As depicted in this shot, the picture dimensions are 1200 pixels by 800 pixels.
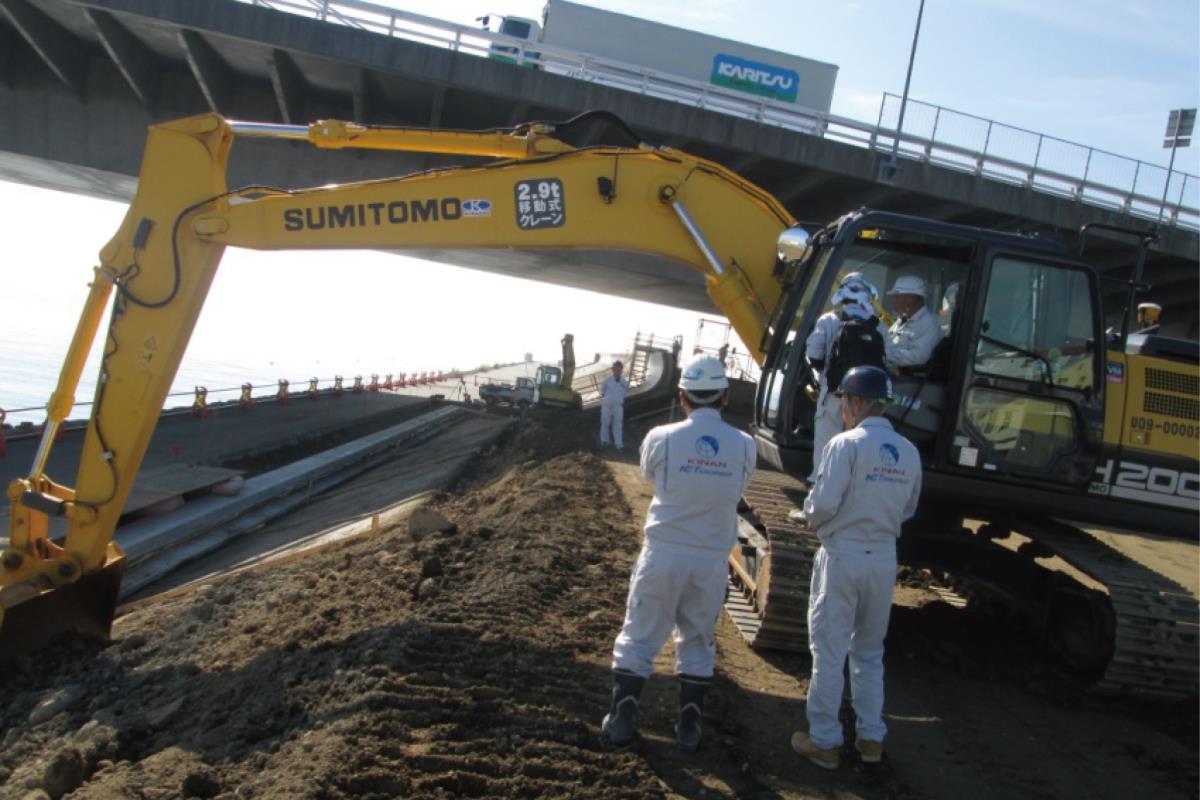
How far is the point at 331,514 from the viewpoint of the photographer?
1366 centimetres

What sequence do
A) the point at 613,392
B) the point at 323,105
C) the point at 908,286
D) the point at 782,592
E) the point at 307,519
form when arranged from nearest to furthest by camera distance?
the point at 782,592
the point at 908,286
the point at 307,519
the point at 613,392
the point at 323,105

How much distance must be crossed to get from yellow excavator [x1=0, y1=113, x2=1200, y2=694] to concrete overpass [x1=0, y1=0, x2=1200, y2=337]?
11.2m

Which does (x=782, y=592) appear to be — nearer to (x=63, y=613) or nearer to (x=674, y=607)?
(x=674, y=607)

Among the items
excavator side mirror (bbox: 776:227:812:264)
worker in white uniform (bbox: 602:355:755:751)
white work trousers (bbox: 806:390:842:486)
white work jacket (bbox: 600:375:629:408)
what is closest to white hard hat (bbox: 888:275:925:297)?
excavator side mirror (bbox: 776:227:812:264)

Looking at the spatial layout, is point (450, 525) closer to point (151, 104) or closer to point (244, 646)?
point (244, 646)

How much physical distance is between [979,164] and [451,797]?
19.1m

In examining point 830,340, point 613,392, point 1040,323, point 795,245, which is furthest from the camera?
point 613,392

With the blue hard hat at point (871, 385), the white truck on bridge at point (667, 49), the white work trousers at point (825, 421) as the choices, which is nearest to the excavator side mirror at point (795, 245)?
the white work trousers at point (825, 421)

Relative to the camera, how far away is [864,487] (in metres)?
4.76

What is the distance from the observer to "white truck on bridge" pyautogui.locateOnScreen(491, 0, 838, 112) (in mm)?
22719

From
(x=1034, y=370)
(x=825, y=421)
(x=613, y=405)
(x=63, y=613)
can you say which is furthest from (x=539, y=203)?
(x=613, y=405)

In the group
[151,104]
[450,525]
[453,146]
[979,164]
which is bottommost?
[450,525]

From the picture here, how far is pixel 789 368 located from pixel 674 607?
8.36 feet

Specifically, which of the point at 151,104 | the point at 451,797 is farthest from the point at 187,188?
the point at 151,104
